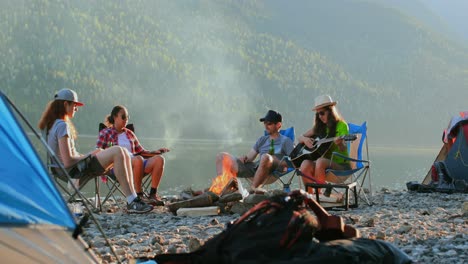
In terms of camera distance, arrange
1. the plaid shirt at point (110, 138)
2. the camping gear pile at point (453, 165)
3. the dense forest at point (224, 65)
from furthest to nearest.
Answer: the dense forest at point (224, 65) → the camping gear pile at point (453, 165) → the plaid shirt at point (110, 138)

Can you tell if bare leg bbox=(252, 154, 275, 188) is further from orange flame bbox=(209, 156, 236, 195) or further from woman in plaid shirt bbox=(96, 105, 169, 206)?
woman in plaid shirt bbox=(96, 105, 169, 206)

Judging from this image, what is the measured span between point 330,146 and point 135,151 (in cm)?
188

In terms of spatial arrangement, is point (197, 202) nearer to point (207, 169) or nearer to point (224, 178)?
point (224, 178)

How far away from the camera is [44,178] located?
2105mm

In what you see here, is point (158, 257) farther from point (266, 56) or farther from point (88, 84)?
point (266, 56)

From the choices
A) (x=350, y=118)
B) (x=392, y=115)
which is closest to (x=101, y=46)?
(x=350, y=118)

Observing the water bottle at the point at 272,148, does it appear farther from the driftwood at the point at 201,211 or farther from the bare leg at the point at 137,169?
the driftwood at the point at 201,211

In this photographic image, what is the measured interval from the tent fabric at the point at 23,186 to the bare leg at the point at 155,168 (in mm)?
3449

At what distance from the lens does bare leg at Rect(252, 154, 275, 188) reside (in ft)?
19.2

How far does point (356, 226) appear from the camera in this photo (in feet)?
13.6

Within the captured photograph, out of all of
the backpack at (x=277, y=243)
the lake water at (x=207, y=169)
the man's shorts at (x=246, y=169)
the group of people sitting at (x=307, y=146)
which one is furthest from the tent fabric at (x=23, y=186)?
the lake water at (x=207, y=169)

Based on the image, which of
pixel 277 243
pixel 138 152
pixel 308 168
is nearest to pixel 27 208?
pixel 277 243

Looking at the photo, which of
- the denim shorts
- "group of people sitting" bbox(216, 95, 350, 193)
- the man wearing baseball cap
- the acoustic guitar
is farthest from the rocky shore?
the man wearing baseball cap

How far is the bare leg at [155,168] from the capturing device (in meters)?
5.59
